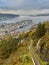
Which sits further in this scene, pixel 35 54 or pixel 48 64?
pixel 35 54

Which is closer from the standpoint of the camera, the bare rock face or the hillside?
the bare rock face

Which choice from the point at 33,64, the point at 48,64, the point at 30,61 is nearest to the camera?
the point at 48,64

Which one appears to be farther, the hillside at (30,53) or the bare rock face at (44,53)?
the hillside at (30,53)

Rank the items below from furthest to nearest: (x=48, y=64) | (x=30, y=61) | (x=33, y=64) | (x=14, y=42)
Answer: (x=14, y=42) < (x=30, y=61) < (x=33, y=64) < (x=48, y=64)

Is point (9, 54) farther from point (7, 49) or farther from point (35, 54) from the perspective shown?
point (35, 54)

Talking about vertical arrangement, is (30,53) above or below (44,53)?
below

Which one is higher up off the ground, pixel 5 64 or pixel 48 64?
pixel 48 64

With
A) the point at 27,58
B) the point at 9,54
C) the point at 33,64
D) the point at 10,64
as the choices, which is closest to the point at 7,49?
the point at 9,54

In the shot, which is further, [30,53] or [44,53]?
[30,53]

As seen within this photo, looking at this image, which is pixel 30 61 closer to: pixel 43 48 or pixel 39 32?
pixel 43 48
